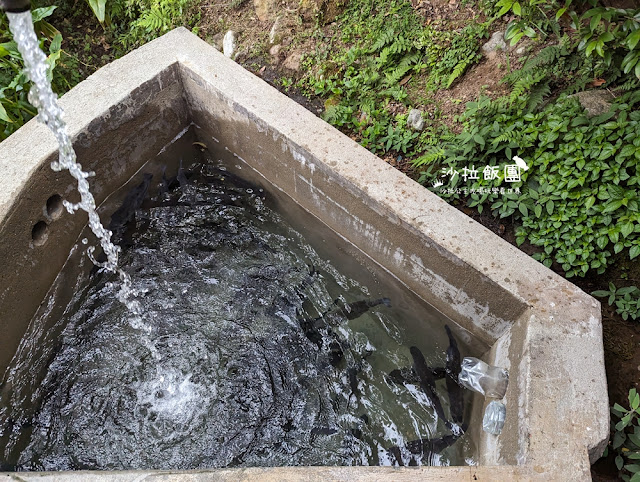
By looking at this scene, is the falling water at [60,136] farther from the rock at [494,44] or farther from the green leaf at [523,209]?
the rock at [494,44]

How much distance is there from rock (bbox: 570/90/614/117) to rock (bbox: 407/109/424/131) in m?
1.16

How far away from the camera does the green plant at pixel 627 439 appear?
2.57 meters

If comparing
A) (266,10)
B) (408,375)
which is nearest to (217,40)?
(266,10)

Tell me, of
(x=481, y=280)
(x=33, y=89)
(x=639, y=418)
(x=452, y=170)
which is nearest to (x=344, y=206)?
(x=452, y=170)

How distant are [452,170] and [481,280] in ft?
3.65

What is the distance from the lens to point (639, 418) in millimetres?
2621

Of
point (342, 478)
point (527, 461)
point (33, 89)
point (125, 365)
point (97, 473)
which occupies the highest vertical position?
point (33, 89)

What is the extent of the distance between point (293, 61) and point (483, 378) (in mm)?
3423

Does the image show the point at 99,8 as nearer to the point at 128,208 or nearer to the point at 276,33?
the point at 276,33

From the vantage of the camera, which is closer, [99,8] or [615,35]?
[615,35]

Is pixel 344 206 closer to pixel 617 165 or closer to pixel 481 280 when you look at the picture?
pixel 481 280

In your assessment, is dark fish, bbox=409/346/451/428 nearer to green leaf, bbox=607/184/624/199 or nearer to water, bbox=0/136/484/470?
water, bbox=0/136/484/470

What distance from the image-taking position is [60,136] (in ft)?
10.9

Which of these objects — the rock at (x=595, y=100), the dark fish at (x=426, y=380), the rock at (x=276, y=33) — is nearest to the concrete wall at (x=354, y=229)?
the dark fish at (x=426, y=380)
